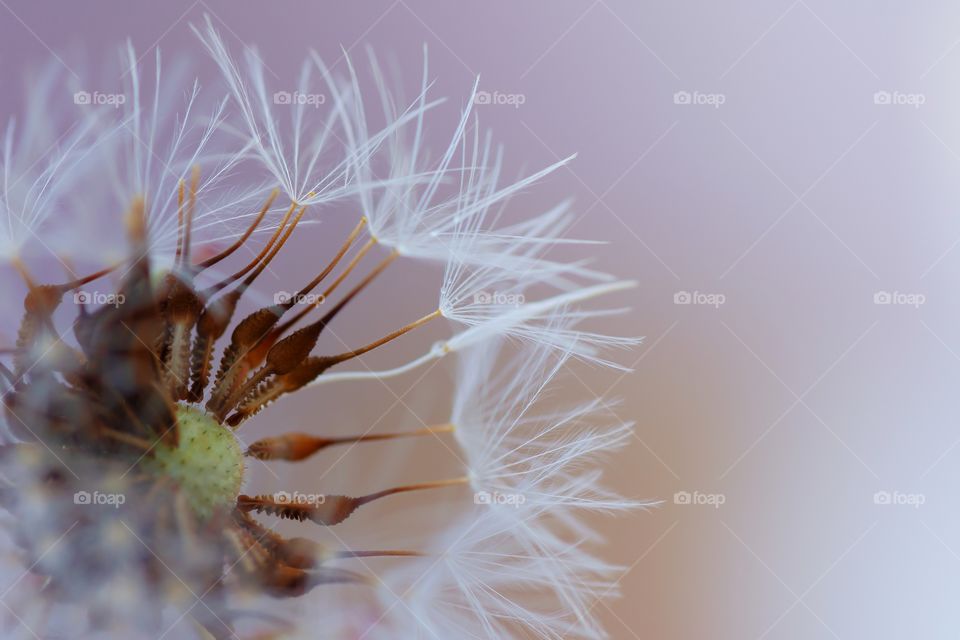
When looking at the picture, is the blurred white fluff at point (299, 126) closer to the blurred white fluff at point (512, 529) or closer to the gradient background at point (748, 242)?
the gradient background at point (748, 242)

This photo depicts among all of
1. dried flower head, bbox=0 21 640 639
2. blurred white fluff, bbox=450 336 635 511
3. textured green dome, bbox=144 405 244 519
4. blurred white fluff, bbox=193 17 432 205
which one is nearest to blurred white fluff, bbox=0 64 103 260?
dried flower head, bbox=0 21 640 639

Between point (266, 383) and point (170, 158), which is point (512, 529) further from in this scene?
point (170, 158)

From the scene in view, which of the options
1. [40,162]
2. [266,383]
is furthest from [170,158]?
[266,383]

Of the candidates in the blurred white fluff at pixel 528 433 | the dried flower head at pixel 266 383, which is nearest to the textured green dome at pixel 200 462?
the dried flower head at pixel 266 383

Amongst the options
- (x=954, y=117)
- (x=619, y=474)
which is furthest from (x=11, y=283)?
(x=954, y=117)

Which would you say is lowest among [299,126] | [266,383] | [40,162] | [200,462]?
[200,462]

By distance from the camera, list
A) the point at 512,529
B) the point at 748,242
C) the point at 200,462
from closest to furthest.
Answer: the point at 200,462 < the point at 512,529 < the point at 748,242

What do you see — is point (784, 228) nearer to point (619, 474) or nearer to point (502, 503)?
point (619, 474)

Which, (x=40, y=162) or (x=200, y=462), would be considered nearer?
(x=200, y=462)

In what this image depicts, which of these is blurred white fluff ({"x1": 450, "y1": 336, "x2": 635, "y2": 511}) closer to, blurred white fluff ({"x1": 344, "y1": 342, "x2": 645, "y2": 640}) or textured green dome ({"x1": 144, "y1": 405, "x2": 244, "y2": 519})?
blurred white fluff ({"x1": 344, "y1": 342, "x2": 645, "y2": 640})
